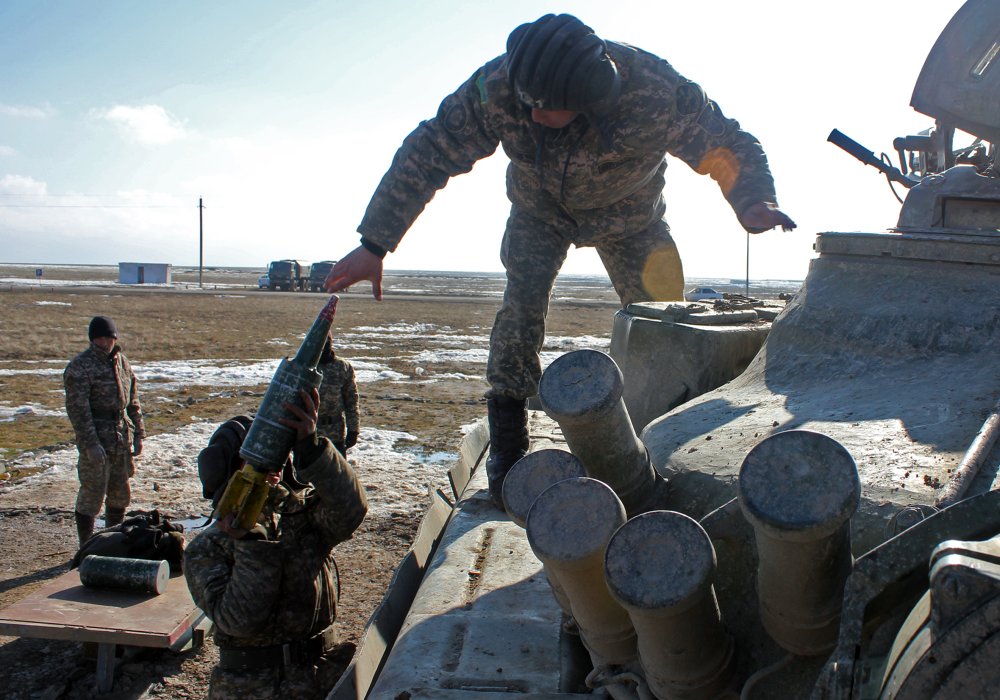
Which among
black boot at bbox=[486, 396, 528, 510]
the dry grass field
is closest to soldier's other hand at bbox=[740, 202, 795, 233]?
black boot at bbox=[486, 396, 528, 510]

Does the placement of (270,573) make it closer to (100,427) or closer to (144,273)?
(100,427)

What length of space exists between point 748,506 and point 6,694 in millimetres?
4306

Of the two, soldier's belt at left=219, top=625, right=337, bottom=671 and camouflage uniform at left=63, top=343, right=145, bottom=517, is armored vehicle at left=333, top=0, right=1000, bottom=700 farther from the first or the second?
camouflage uniform at left=63, top=343, right=145, bottom=517

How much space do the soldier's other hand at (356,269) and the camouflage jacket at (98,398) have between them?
3.78 metres

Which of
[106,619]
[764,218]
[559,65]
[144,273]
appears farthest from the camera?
[144,273]

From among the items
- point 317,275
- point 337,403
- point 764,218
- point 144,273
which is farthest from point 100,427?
point 144,273

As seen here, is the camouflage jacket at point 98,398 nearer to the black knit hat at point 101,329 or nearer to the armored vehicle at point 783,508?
the black knit hat at point 101,329

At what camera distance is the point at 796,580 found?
5.16 feet

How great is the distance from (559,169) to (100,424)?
443cm

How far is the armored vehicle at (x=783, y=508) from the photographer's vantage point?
1.40 metres

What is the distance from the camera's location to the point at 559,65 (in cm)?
286

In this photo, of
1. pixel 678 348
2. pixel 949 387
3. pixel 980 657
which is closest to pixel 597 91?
pixel 678 348

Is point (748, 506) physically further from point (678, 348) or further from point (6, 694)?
point (6, 694)

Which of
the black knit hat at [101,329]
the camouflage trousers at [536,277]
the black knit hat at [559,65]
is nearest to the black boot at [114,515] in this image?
the black knit hat at [101,329]
